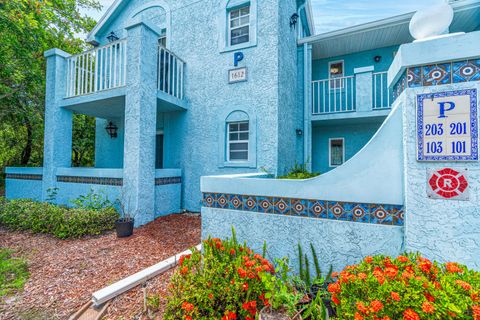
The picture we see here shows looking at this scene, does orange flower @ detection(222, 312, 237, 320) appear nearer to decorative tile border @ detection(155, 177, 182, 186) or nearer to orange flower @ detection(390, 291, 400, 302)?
orange flower @ detection(390, 291, 400, 302)

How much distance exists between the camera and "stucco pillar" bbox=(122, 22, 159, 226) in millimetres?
5785

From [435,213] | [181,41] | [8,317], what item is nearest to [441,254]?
[435,213]

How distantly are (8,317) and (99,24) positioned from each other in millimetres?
10081

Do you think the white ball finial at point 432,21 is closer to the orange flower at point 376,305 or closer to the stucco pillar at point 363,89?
the orange flower at point 376,305

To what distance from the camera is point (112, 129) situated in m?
9.02

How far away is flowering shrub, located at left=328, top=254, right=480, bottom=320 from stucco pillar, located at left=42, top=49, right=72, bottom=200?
28.6ft

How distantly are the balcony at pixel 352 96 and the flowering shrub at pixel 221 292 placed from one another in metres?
6.57

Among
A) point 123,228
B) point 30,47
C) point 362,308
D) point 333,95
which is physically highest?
point 30,47

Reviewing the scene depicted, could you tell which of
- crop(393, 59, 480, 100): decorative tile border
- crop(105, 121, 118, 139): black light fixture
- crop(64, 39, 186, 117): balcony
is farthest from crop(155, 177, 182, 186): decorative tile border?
crop(393, 59, 480, 100): decorative tile border

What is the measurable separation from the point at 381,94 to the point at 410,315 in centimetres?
717

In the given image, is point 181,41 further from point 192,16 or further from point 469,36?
point 469,36

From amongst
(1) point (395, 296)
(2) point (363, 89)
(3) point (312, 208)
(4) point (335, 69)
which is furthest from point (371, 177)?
(4) point (335, 69)

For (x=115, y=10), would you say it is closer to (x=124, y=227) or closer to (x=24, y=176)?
(x=24, y=176)

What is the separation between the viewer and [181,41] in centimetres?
767
